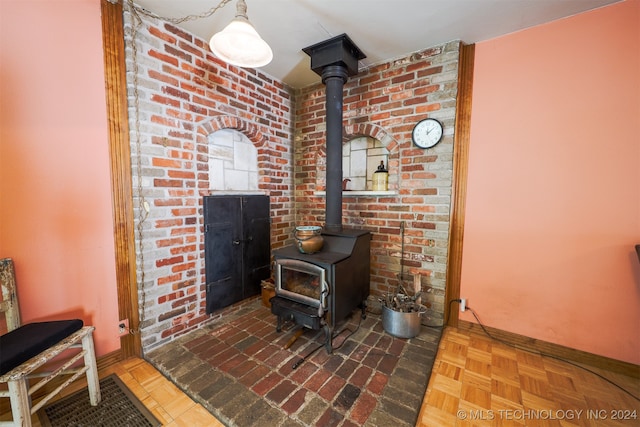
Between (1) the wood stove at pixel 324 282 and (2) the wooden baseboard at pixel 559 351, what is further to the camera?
(1) the wood stove at pixel 324 282

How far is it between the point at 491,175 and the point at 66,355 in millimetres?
3328

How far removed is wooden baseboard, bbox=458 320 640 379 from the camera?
1.66 m

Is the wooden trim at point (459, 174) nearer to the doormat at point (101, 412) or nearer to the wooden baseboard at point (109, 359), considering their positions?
the doormat at point (101, 412)

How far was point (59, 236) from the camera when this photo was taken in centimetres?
147

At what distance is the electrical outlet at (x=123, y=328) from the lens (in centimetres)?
172

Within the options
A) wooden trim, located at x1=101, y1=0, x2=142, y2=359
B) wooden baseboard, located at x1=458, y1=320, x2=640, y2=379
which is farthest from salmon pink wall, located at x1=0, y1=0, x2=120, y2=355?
wooden baseboard, located at x1=458, y1=320, x2=640, y2=379

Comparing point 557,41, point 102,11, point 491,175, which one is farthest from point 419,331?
point 102,11

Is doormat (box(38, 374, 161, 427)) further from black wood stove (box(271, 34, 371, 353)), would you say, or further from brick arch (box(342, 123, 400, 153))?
brick arch (box(342, 123, 400, 153))

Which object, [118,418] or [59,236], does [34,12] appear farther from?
[118,418]

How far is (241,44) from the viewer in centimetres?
140

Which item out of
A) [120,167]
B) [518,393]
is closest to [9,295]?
[120,167]

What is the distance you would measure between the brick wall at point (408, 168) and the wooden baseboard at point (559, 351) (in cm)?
40

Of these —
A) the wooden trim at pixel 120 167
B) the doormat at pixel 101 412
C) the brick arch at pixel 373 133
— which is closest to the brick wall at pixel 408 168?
the brick arch at pixel 373 133

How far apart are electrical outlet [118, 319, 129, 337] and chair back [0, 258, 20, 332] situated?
496mm
